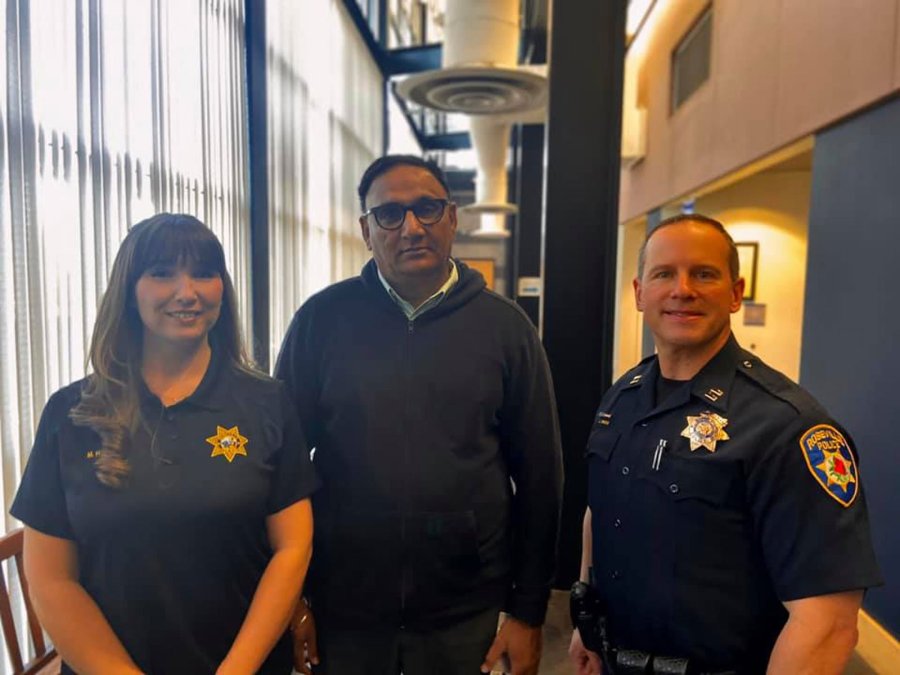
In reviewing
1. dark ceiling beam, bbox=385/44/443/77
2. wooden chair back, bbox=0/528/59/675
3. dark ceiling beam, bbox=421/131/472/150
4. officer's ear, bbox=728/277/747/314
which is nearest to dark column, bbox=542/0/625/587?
officer's ear, bbox=728/277/747/314

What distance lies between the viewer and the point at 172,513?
1037 millimetres

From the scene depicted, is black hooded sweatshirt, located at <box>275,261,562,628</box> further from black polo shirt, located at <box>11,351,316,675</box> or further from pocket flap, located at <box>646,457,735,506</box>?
pocket flap, located at <box>646,457,735,506</box>

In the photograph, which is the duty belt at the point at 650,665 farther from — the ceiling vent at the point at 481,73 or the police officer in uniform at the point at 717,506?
the ceiling vent at the point at 481,73

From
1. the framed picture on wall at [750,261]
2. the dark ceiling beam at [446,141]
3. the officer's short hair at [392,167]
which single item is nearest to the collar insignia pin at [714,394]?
the officer's short hair at [392,167]

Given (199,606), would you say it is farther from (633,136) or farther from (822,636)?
(633,136)

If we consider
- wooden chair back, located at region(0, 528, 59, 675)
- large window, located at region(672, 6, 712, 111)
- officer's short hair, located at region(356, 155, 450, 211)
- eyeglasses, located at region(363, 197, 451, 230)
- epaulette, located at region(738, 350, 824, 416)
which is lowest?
wooden chair back, located at region(0, 528, 59, 675)

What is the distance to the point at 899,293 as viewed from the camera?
227 centimetres

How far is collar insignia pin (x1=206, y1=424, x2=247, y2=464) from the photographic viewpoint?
3.59 feet

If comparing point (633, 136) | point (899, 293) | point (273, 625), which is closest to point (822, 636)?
point (273, 625)

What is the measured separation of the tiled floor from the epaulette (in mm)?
1721

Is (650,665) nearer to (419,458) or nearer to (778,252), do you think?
(419,458)

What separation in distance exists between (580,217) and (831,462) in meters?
1.81

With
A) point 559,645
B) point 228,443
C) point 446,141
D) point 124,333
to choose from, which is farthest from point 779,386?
point 446,141

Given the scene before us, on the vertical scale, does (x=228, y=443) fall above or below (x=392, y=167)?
below
